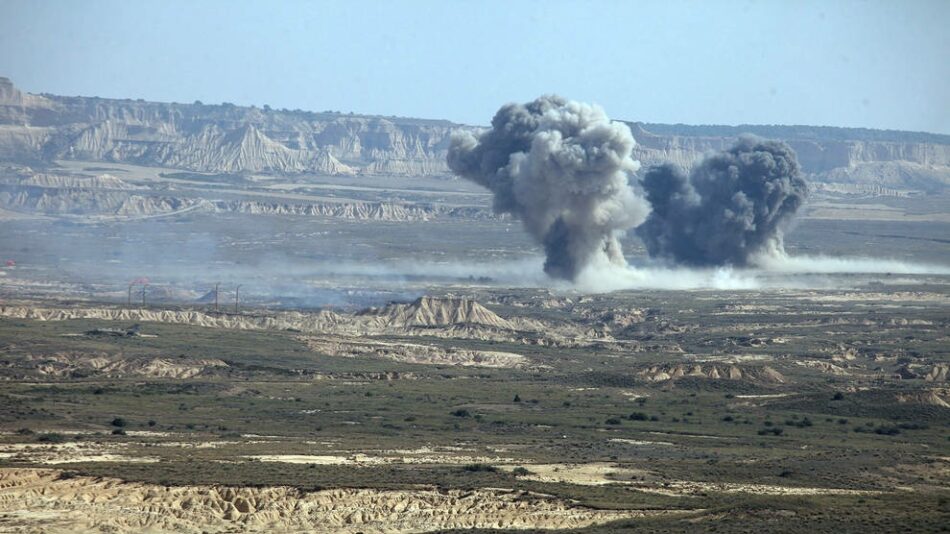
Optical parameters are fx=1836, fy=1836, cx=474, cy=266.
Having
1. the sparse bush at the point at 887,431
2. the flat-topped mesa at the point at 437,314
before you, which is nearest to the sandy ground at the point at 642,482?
the sparse bush at the point at 887,431

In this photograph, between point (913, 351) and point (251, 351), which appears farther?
point (913, 351)

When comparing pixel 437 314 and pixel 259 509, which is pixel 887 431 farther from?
pixel 437 314

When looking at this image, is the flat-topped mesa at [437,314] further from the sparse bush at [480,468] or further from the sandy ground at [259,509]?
the sandy ground at [259,509]

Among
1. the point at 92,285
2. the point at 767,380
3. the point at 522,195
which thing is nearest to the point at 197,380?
the point at 767,380

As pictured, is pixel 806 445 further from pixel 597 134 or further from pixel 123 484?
pixel 597 134

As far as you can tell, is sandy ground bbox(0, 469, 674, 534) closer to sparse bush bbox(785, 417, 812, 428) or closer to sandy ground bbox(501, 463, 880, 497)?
sandy ground bbox(501, 463, 880, 497)
